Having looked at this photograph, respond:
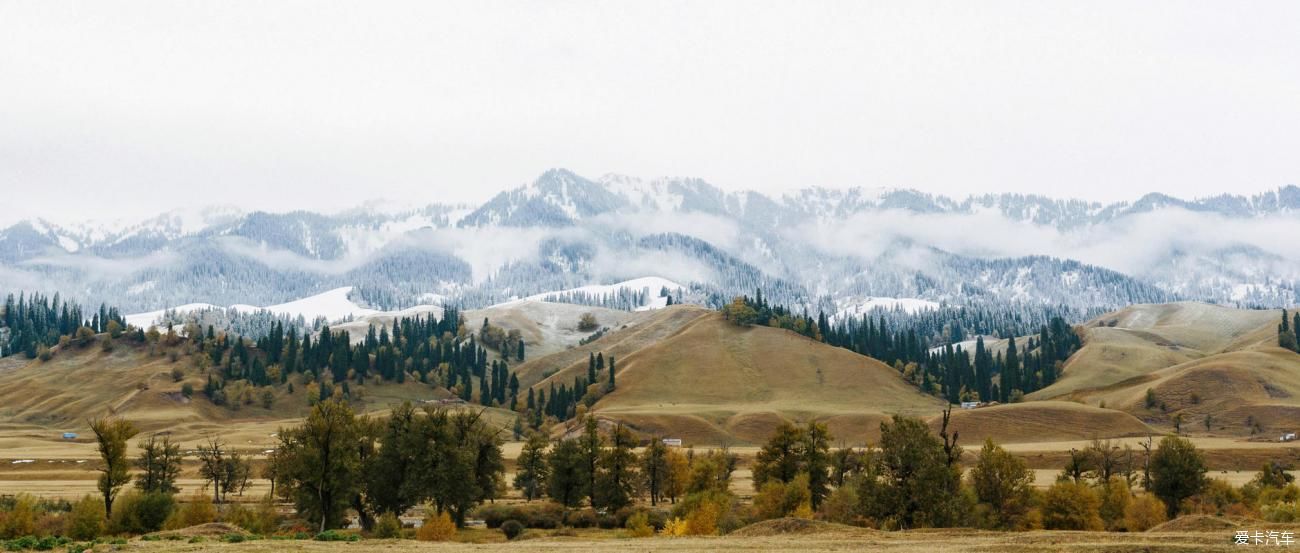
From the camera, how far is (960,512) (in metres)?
62.7

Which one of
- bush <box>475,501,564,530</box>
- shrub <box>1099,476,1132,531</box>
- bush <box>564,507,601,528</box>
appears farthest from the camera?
bush <box>564,507,601,528</box>

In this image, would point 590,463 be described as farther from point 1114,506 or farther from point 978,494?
point 1114,506

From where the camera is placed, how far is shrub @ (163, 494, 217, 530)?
63375mm

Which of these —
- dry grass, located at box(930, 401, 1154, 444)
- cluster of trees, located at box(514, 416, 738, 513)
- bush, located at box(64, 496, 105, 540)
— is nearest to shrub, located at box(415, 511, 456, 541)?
bush, located at box(64, 496, 105, 540)

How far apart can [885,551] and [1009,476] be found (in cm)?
3350

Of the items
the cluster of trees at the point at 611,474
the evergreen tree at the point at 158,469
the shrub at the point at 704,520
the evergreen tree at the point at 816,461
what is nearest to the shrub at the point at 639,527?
the shrub at the point at 704,520

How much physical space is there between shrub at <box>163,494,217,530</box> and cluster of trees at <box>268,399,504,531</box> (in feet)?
20.4

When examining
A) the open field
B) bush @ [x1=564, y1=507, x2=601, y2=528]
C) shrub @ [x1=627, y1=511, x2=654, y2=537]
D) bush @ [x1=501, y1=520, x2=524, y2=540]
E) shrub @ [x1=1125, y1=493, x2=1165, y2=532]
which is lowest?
bush @ [x1=564, y1=507, x2=601, y2=528]

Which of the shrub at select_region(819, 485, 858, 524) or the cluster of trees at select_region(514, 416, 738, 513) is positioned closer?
the shrub at select_region(819, 485, 858, 524)

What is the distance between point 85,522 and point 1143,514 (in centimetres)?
6673

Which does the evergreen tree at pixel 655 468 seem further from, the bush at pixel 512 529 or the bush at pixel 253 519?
the bush at pixel 253 519

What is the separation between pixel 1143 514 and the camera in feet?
220

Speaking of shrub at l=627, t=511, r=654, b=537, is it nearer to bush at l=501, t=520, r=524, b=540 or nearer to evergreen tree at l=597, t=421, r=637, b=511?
bush at l=501, t=520, r=524, b=540

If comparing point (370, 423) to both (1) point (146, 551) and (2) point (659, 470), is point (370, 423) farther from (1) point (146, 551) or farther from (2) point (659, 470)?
(1) point (146, 551)
